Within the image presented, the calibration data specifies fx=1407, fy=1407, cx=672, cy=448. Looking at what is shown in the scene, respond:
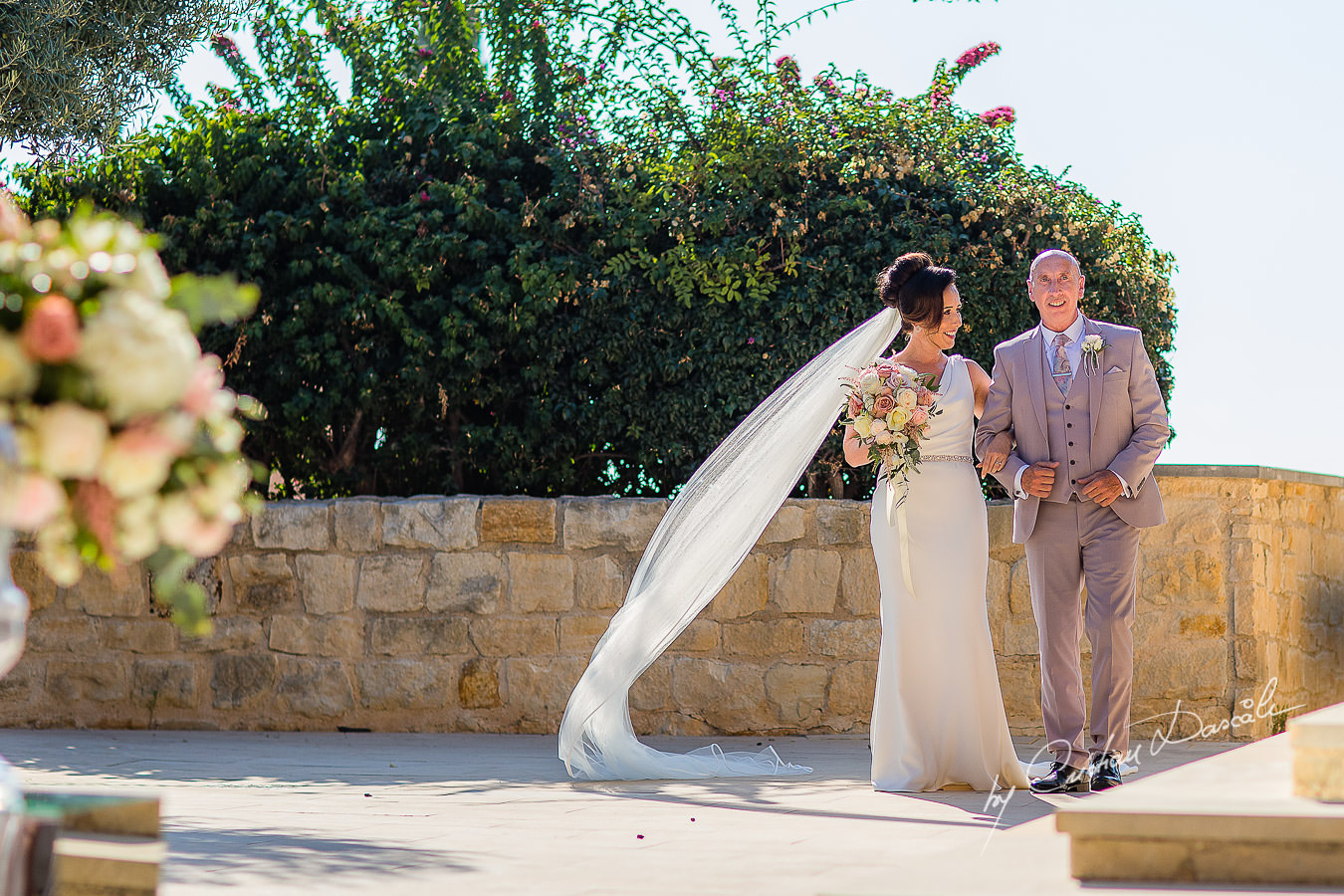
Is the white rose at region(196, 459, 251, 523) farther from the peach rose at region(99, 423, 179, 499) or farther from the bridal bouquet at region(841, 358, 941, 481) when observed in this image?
the bridal bouquet at region(841, 358, 941, 481)

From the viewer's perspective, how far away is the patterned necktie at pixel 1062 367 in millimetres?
5461

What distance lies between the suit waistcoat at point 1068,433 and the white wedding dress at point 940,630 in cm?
35

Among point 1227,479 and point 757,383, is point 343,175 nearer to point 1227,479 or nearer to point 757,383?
point 757,383

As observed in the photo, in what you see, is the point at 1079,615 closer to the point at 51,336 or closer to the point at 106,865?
the point at 106,865

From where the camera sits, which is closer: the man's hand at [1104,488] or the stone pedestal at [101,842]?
the stone pedestal at [101,842]

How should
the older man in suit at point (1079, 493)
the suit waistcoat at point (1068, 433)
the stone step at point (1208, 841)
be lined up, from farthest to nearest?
the suit waistcoat at point (1068, 433) → the older man in suit at point (1079, 493) → the stone step at point (1208, 841)

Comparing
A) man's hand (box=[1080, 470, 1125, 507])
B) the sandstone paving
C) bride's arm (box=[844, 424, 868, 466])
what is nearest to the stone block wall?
the sandstone paving

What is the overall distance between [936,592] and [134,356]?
3991 mm

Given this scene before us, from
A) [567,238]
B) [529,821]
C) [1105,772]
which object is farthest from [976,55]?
[529,821]

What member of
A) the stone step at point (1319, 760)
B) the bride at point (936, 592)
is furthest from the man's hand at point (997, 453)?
the stone step at point (1319, 760)

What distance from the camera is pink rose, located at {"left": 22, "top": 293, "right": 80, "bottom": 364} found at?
2002 mm

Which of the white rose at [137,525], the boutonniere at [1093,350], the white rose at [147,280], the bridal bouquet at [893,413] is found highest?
the boutonniere at [1093,350]

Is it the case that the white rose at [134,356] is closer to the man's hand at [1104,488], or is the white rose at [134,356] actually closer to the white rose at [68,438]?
the white rose at [68,438]

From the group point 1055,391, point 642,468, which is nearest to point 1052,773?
point 1055,391
